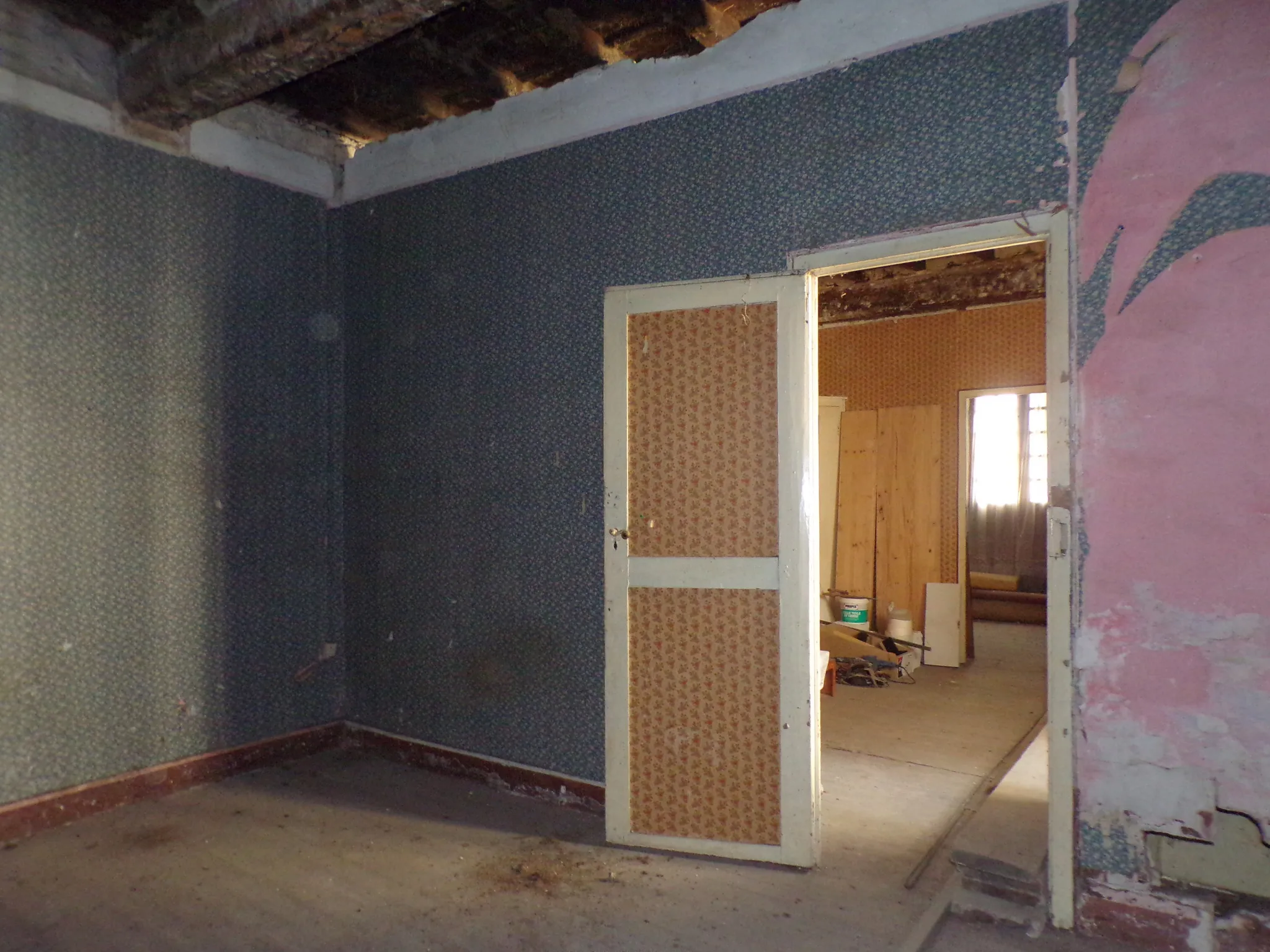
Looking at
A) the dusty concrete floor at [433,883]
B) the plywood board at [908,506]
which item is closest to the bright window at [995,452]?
the plywood board at [908,506]

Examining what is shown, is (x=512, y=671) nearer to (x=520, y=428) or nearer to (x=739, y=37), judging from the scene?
(x=520, y=428)

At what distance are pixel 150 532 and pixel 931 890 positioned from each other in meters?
3.23

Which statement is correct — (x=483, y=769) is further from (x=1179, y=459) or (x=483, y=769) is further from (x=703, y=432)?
(x=1179, y=459)

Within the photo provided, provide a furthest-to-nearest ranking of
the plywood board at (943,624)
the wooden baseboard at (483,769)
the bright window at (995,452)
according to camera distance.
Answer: the bright window at (995,452) → the plywood board at (943,624) → the wooden baseboard at (483,769)

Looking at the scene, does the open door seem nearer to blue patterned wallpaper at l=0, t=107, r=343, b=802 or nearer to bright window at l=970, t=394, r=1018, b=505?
blue patterned wallpaper at l=0, t=107, r=343, b=802

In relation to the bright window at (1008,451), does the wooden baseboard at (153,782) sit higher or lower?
lower

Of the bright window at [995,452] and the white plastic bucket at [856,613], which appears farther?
the bright window at [995,452]

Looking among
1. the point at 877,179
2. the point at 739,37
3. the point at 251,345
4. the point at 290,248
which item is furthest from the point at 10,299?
the point at 877,179

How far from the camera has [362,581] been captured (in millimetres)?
4020

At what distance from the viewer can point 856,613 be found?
256 inches

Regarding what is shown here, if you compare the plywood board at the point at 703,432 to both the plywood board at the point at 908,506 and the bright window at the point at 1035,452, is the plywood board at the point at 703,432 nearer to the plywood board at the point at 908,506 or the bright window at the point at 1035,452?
the plywood board at the point at 908,506

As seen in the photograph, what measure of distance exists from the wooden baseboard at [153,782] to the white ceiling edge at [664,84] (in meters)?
2.63

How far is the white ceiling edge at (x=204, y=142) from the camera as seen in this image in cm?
306

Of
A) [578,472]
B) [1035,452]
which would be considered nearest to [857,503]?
[578,472]
